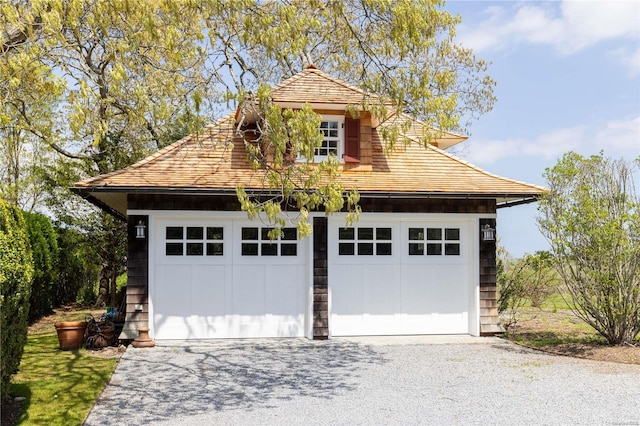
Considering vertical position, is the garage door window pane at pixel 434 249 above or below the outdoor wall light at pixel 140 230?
below

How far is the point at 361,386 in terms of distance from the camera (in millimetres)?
7242

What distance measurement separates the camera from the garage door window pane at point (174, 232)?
410 inches

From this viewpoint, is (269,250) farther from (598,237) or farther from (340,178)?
(598,237)

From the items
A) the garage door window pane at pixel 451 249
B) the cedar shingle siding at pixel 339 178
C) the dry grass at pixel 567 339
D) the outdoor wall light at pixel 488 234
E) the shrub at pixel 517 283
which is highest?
the cedar shingle siding at pixel 339 178

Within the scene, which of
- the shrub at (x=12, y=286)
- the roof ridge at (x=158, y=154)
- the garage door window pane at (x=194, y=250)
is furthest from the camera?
the garage door window pane at (x=194, y=250)

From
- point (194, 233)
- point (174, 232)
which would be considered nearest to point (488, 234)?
point (194, 233)

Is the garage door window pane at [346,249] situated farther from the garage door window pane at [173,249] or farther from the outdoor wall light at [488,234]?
the garage door window pane at [173,249]

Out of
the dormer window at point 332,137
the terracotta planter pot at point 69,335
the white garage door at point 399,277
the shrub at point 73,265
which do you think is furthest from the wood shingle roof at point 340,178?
the shrub at point 73,265

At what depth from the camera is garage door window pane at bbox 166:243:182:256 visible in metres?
10.4

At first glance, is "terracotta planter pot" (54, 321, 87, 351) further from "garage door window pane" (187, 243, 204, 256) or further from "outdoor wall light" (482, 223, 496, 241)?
"outdoor wall light" (482, 223, 496, 241)

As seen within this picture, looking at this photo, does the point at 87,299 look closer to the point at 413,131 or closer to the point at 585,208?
the point at 413,131

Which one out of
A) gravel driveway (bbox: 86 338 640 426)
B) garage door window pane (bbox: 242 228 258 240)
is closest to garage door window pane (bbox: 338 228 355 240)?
garage door window pane (bbox: 242 228 258 240)

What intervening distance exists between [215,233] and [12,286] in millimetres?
4891

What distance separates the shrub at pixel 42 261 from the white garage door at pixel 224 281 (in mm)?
4161
